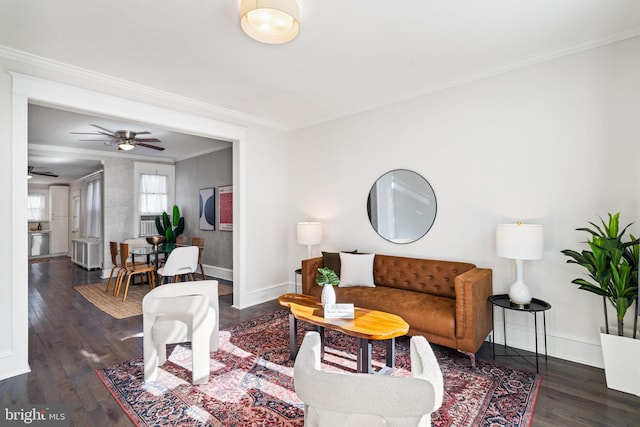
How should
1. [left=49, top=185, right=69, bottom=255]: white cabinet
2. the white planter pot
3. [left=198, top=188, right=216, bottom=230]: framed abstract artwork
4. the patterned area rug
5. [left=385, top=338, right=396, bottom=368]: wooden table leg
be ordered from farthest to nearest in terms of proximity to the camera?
[left=49, top=185, right=69, bottom=255]: white cabinet < [left=198, top=188, right=216, bottom=230]: framed abstract artwork < [left=385, top=338, right=396, bottom=368]: wooden table leg < the white planter pot < the patterned area rug

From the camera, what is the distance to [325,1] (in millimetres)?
2146

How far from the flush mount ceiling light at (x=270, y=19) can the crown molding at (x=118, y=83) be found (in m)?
1.93

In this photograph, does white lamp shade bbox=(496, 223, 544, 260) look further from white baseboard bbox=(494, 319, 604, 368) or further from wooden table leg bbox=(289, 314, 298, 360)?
wooden table leg bbox=(289, 314, 298, 360)

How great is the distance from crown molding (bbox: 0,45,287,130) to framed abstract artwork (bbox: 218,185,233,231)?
195 cm

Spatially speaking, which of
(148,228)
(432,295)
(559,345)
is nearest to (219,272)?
(148,228)

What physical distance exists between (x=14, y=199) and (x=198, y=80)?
6.41 feet

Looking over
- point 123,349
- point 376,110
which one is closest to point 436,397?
point 123,349

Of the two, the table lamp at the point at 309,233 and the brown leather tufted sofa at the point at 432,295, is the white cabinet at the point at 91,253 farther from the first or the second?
the brown leather tufted sofa at the point at 432,295

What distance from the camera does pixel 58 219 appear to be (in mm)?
10617

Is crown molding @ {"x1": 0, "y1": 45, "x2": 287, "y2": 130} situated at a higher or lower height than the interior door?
higher

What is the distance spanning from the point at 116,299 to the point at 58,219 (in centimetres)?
798

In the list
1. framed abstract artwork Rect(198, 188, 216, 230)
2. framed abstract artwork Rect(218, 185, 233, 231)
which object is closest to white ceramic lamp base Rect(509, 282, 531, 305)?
framed abstract artwork Rect(218, 185, 233, 231)

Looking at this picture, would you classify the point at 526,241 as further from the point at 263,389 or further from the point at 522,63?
the point at 263,389

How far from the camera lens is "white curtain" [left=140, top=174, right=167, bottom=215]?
7.27 metres
